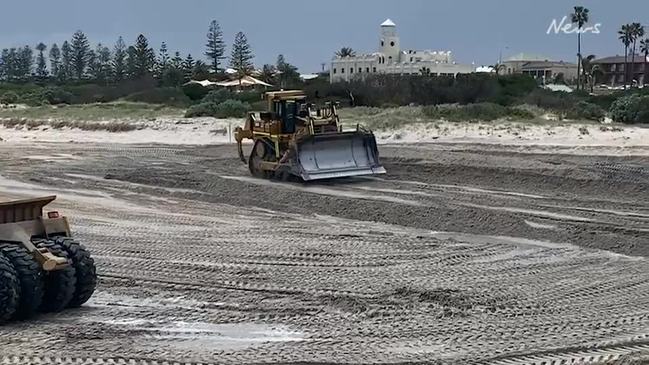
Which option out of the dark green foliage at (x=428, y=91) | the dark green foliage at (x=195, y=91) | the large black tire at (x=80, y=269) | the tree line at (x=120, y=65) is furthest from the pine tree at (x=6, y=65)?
the large black tire at (x=80, y=269)

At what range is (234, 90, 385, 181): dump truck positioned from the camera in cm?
1981

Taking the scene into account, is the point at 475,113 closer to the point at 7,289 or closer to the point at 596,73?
the point at 7,289

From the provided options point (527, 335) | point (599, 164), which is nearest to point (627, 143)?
point (599, 164)

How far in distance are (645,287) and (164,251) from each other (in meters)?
5.88

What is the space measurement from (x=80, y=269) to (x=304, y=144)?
10.8 metres

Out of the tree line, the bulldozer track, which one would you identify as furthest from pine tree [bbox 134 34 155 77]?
the bulldozer track

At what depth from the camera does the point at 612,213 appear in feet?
52.5

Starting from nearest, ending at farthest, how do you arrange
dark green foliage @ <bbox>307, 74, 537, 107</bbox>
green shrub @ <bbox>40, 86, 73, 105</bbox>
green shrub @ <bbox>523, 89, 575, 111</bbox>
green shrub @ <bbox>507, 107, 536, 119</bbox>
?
green shrub @ <bbox>507, 107, 536, 119</bbox>
green shrub @ <bbox>523, 89, 575, 111</bbox>
dark green foliage @ <bbox>307, 74, 537, 107</bbox>
green shrub @ <bbox>40, 86, 73, 105</bbox>

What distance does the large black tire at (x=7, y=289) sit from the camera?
854 cm

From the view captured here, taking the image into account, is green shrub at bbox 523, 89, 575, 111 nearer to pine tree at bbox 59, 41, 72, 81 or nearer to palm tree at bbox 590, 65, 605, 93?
palm tree at bbox 590, 65, 605, 93

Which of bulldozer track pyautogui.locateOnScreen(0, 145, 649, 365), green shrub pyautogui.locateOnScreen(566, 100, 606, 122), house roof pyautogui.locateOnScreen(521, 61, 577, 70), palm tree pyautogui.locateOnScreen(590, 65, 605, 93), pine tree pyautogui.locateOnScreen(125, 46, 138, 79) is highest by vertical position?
pine tree pyautogui.locateOnScreen(125, 46, 138, 79)

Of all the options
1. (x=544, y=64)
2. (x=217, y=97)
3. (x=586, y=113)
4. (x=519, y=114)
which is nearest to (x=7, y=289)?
(x=519, y=114)

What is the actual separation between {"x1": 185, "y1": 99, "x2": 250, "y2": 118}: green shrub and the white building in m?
33.1

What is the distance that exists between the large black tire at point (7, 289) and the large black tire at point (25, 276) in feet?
0.21
